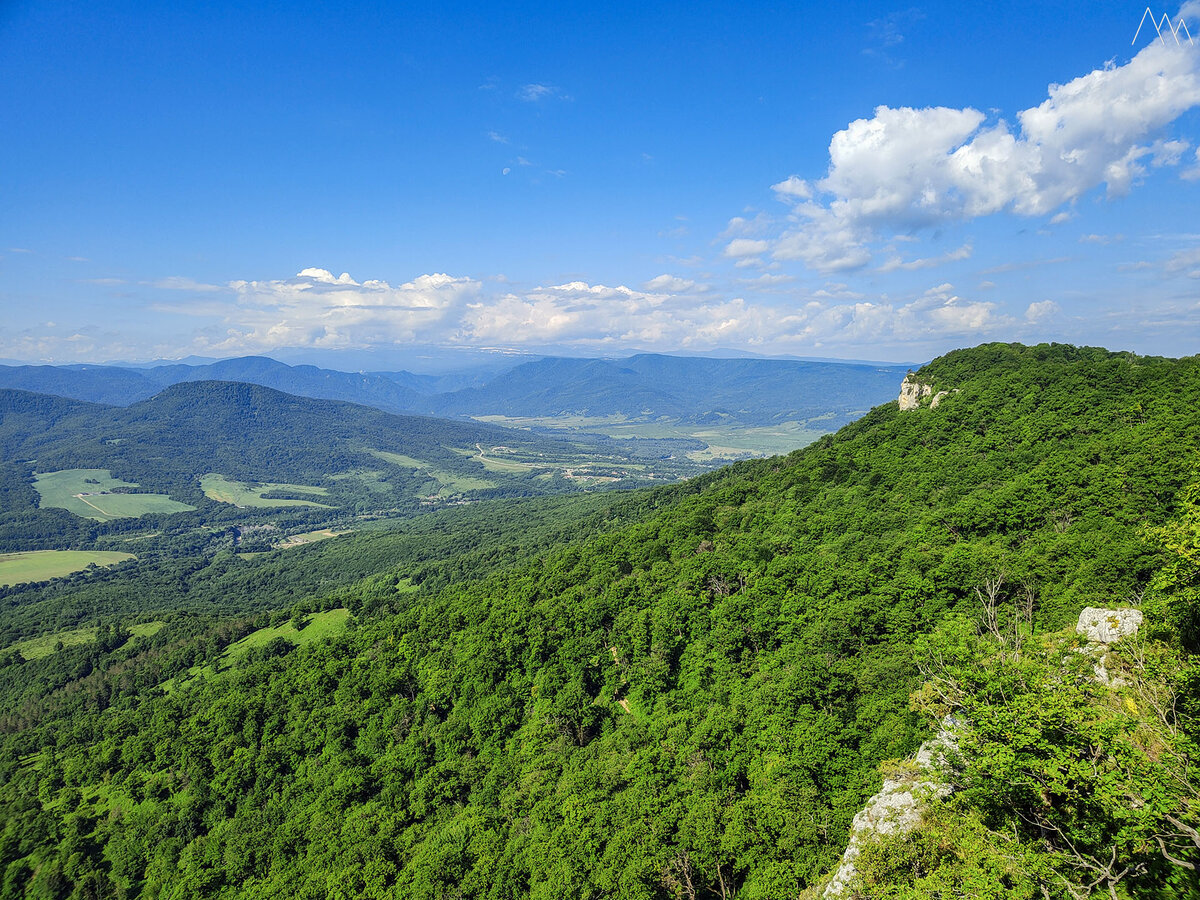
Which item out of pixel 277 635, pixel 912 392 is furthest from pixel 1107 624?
pixel 277 635

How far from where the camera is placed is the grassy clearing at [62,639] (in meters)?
136

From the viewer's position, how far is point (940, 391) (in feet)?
314

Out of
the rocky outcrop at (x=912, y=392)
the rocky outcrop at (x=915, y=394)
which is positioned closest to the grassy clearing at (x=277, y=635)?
the rocky outcrop at (x=915, y=394)

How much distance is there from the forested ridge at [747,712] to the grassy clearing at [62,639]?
137ft

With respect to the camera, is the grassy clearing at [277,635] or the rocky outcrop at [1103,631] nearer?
the rocky outcrop at [1103,631]

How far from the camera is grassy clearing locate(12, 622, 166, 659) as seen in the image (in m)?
136

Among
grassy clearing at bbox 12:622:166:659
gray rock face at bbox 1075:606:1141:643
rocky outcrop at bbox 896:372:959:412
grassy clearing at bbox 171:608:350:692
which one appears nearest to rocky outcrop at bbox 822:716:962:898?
gray rock face at bbox 1075:606:1141:643

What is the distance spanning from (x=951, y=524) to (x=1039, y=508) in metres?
7.13

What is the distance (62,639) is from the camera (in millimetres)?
141250

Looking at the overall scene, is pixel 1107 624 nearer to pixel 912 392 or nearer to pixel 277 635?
pixel 912 392

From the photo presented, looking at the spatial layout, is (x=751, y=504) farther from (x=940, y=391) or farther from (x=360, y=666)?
(x=360, y=666)

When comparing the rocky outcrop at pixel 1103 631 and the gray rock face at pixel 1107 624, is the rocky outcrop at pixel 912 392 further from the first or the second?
the rocky outcrop at pixel 1103 631

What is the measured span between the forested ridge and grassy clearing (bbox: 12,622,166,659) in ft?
137

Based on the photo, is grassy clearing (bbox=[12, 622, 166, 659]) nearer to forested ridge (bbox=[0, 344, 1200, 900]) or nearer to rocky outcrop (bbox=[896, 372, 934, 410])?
forested ridge (bbox=[0, 344, 1200, 900])
